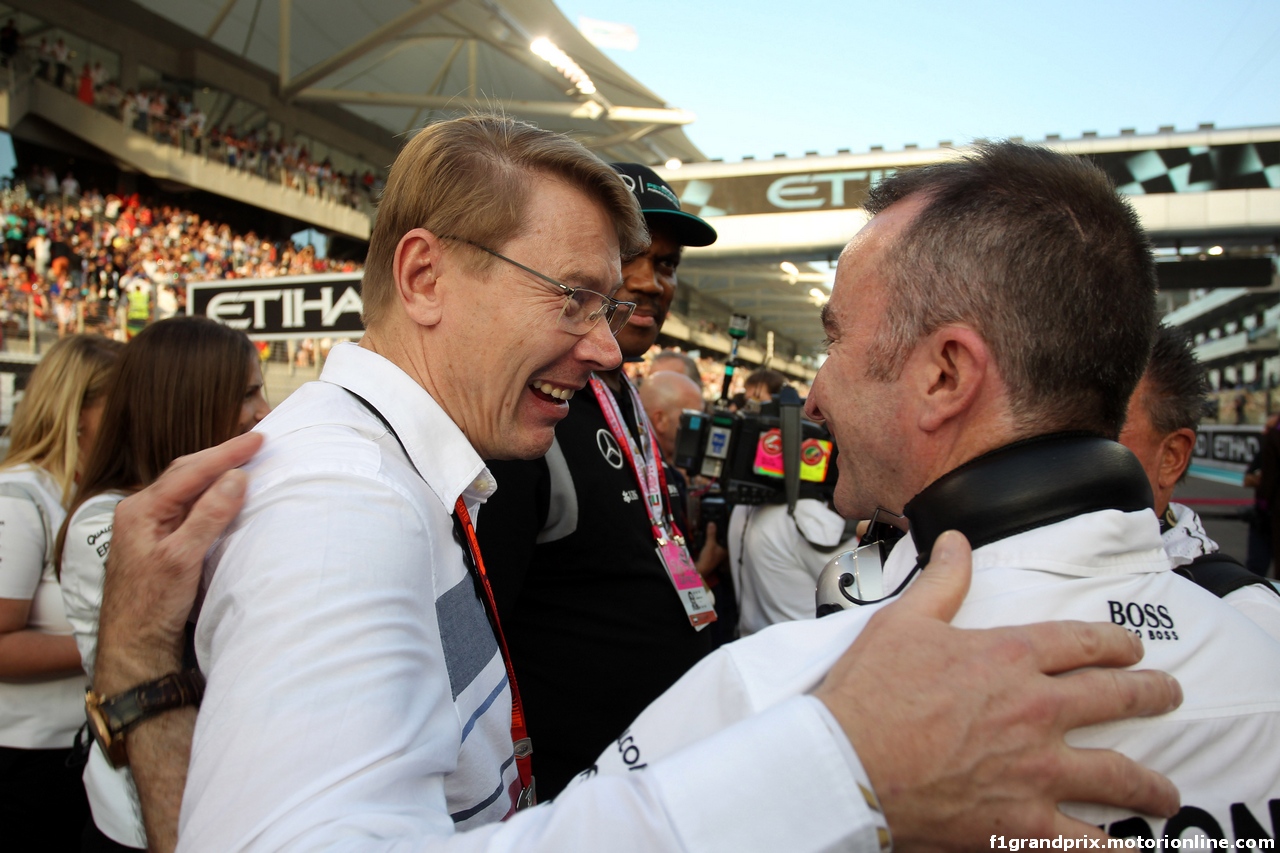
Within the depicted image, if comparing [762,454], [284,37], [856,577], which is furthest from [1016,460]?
[284,37]

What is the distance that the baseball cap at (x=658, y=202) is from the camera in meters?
2.55

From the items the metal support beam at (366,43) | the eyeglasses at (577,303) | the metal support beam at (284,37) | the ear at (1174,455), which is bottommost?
the ear at (1174,455)

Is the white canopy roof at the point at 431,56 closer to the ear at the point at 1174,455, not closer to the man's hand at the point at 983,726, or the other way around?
the ear at the point at 1174,455

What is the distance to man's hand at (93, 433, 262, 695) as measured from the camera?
1.00 meters

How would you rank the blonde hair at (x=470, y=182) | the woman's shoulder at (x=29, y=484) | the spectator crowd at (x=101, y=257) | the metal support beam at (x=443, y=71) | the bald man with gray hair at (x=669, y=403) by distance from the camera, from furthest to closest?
the metal support beam at (x=443, y=71) < the spectator crowd at (x=101, y=257) < the bald man with gray hair at (x=669, y=403) < the woman's shoulder at (x=29, y=484) < the blonde hair at (x=470, y=182)

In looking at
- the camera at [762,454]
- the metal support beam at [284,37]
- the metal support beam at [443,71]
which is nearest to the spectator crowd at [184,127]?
the metal support beam at [284,37]

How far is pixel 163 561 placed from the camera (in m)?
1.03

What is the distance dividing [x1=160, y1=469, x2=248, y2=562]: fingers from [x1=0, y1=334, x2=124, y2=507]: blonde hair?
1983 mm

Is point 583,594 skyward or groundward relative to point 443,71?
groundward

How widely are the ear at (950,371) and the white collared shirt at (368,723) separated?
0.51 metres

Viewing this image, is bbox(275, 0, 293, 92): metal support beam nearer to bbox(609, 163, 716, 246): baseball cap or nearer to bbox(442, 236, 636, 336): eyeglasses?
bbox(609, 163, 716, 246): baseball cap

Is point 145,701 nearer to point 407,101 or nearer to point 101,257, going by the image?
point 101,257

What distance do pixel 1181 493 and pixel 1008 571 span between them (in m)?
18.7

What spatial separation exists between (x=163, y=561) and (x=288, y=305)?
420 centimetres
